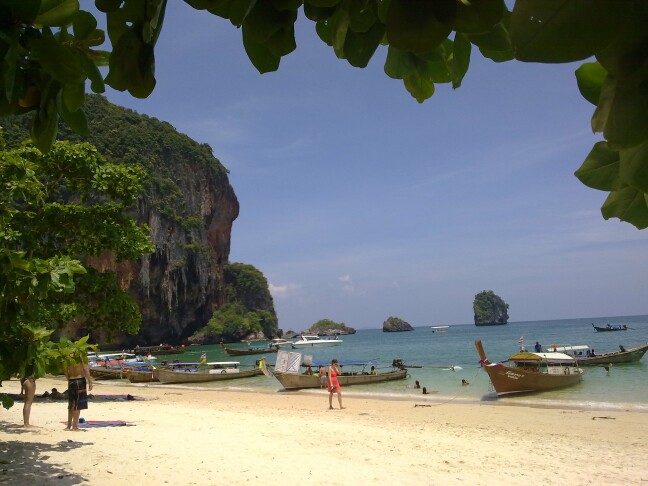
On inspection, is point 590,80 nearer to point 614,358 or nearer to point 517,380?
point 517,380

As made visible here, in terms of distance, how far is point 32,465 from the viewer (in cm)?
534

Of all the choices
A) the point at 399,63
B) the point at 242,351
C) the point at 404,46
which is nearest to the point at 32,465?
the point at 399,63

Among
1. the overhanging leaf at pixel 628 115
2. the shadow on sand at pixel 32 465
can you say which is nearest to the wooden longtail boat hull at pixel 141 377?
the shadow on sand at pixel 32 465

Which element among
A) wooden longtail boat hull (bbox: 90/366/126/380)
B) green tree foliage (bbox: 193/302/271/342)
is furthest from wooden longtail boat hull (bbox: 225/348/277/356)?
green tree foliage (bbox: 193/302/271/342)

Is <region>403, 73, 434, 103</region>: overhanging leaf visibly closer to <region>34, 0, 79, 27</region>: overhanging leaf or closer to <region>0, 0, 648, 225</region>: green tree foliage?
<region>0, 0, 648, 225</region>: green tree foliage

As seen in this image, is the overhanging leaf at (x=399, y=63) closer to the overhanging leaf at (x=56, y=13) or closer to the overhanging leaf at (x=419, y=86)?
the overhanging leaf at (x=419, y=86)

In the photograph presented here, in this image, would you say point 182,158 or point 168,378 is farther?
point 182,158

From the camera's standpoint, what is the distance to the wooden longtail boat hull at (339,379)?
20562 millimetres

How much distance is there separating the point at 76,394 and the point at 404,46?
9.56 m

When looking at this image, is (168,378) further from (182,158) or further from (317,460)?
(182,158)

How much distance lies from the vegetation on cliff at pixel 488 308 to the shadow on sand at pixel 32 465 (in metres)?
143

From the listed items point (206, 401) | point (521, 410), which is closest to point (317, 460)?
point (521, 410)

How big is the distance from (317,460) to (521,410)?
976cm

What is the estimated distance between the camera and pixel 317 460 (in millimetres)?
6824
